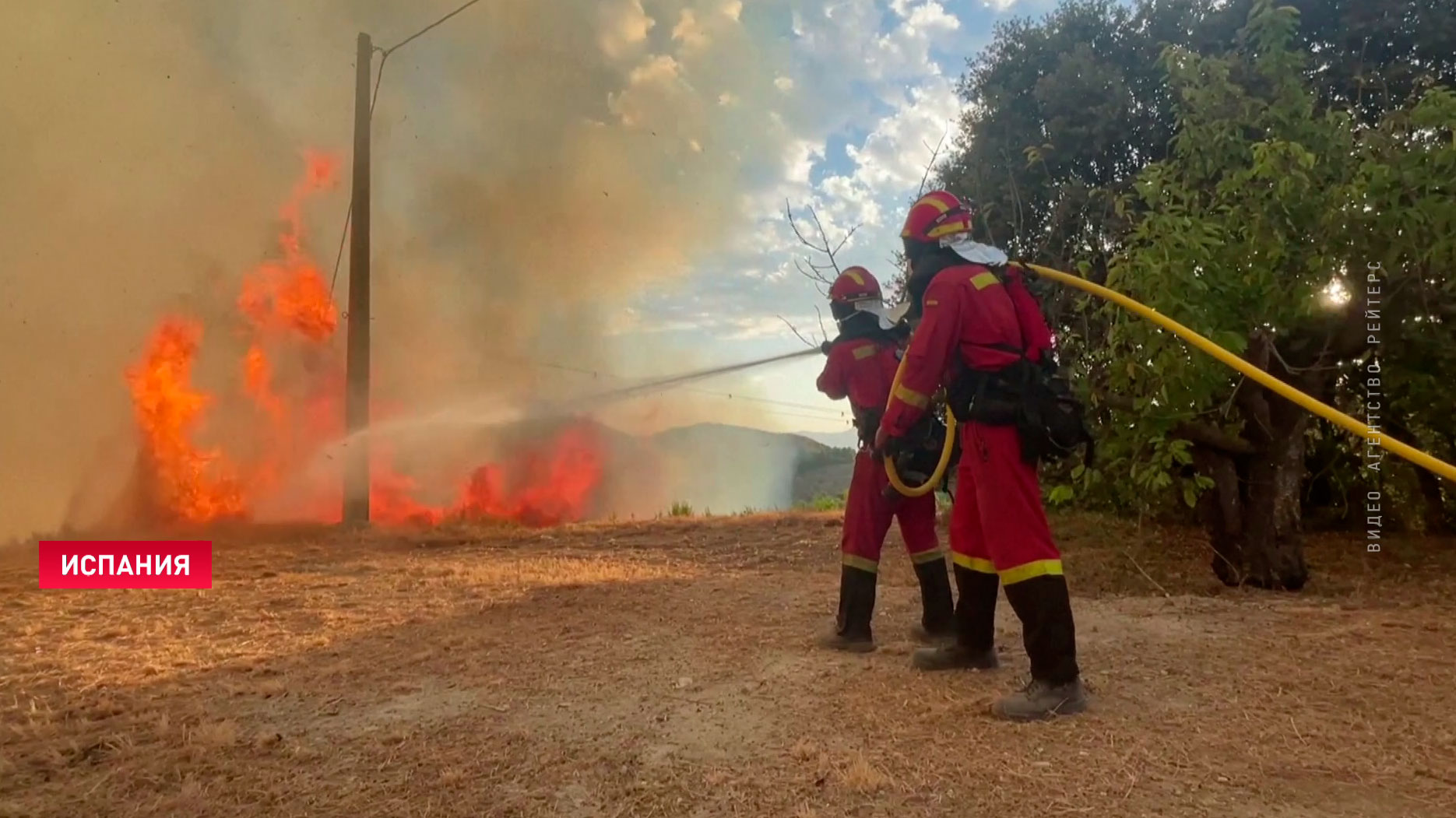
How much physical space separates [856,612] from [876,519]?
0.51 metres

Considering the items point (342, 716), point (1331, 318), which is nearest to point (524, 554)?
point (342, 716)

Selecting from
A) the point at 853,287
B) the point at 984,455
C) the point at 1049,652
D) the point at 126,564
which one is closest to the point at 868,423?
the point at 853,287

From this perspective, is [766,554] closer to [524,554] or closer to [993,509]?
[524,554]

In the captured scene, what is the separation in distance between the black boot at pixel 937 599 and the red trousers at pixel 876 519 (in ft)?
0.14

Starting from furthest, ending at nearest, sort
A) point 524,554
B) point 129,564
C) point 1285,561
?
point 524,554 < point 129,564 < point 1285,561

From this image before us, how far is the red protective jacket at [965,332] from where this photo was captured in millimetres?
3828

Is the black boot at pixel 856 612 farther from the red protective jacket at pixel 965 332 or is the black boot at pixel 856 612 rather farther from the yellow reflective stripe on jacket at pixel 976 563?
the red protective jacket at pixel 965 332

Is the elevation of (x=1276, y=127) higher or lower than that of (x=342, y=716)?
higher

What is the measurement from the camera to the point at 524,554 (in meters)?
9.20

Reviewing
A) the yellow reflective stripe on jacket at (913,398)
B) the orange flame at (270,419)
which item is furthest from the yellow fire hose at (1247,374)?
the orange flame at (270,419)

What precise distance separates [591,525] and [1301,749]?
918 cm

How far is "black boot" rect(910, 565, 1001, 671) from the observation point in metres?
4.23

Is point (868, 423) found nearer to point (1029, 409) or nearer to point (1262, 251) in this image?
point (1029, 409)

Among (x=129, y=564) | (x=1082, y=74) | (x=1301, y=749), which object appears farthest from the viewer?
(x=1082, y=74)
